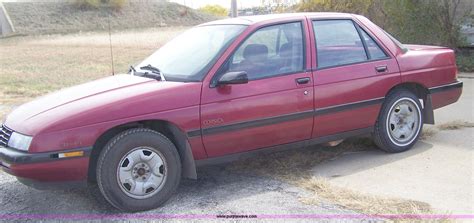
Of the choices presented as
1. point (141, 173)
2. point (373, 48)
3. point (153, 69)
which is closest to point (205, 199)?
point (141, 173)

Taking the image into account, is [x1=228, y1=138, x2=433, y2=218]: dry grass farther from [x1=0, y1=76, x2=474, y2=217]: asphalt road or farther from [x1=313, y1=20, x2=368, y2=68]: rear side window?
[x1=313, y1=20, x2=368, y2=68]: rear side window

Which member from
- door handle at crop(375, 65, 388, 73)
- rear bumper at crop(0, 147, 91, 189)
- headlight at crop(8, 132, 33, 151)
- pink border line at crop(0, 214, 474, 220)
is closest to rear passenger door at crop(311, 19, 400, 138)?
door handle at crop(375, 65, 388, 73)

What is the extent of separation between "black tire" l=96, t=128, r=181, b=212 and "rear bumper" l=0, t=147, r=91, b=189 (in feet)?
0.49

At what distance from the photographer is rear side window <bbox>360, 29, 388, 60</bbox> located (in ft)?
16.3

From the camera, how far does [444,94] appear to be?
544 centimetres

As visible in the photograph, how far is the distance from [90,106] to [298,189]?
73.7 inches

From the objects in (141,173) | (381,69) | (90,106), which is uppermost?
(381,69)

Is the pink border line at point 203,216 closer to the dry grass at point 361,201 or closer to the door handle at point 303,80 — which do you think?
the dry grass at point 361,201

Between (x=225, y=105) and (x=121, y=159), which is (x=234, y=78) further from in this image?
(x=121, y=159)

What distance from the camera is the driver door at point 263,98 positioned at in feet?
13.5

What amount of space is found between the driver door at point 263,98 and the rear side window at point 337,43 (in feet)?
0.59

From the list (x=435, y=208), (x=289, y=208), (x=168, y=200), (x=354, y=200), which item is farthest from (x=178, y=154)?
(x=435, y=208)

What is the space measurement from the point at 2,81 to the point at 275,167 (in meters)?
10.1

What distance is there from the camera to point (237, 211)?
3846mm
